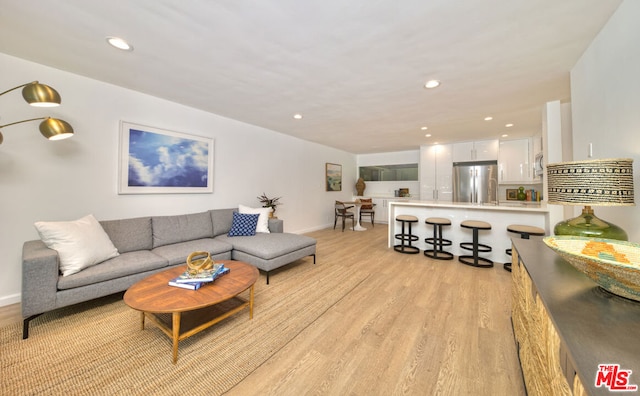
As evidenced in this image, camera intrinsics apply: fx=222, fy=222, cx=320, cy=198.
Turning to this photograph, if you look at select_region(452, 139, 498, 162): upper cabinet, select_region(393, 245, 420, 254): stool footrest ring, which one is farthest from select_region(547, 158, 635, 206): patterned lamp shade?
select_region(452, 139, 498, 162): upper cabinet

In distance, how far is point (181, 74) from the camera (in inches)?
95.5

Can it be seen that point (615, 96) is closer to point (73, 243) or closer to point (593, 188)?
point (593, 188)

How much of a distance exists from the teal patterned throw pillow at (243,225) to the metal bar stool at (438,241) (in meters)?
2.89

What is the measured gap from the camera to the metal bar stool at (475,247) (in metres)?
3.30

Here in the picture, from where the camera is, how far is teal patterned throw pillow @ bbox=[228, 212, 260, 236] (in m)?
3.42

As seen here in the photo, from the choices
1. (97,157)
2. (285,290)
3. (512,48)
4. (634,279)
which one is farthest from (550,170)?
(97,157)

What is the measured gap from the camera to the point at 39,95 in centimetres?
170

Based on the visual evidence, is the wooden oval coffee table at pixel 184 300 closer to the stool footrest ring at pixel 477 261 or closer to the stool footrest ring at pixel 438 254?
the stool footrest ring at pixel 438 254

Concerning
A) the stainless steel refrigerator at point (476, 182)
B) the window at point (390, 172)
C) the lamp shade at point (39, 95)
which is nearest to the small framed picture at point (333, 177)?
the window at point (390, 172)

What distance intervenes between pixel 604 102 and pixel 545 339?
195 centimetres

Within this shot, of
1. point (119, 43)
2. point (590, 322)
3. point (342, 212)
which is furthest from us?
point (342, 212)

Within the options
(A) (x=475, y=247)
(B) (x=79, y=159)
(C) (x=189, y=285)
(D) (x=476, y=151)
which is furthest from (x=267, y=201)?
(D) (x=476, y=151)

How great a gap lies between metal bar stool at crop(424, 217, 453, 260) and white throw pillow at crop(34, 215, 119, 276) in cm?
432

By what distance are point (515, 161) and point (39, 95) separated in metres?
7.58
